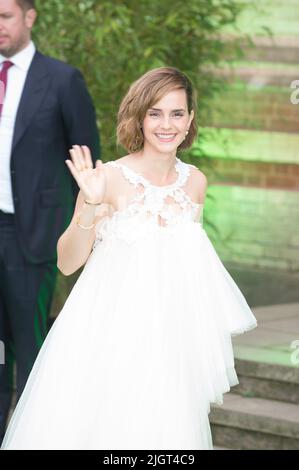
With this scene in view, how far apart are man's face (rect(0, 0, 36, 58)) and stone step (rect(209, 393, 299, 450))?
1973 millimetres

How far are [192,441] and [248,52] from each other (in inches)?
203

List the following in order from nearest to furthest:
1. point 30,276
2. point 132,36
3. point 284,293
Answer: point 30,276 → point 132,36 → point 284,293

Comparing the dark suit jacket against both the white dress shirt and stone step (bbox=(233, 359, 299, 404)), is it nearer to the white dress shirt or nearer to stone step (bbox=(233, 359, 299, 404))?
the white dress shirt

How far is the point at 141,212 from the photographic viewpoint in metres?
4.91

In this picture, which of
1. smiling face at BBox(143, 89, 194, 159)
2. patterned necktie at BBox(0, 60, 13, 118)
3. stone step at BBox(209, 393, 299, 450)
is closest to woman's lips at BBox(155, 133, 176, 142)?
smiling face at BBox(143, 89, 194, 159)

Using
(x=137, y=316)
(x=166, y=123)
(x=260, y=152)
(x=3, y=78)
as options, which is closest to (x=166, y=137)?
(x=166, y=123)

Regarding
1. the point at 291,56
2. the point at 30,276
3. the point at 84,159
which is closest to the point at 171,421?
the point at 84,159

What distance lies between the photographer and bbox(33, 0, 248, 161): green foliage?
8250 mm

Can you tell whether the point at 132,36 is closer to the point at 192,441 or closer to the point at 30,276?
the point at 30,276

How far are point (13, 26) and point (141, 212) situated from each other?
1519 mm

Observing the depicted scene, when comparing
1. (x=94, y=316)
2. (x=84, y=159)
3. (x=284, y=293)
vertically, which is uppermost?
Result: (x=84, y=159)

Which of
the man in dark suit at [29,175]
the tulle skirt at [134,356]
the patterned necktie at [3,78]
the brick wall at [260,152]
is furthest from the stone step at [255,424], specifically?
the brick wall at [260,152]

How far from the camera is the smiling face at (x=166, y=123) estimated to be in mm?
4871

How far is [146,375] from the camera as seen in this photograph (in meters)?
4.79
